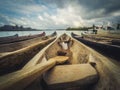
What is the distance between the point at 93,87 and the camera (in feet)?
5.80

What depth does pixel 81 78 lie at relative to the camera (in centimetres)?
172

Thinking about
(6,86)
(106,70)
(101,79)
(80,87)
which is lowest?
(80,87)

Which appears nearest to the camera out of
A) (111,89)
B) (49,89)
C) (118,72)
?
(111,89)

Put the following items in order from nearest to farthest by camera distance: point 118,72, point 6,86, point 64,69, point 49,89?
point 6,86 < point 118,72 < point 49,89 < point 64,69

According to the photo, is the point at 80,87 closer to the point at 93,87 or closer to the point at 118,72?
the point at 93,87

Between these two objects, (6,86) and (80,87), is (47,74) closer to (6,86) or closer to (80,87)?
(80,87)

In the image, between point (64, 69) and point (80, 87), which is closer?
point (80, 87)

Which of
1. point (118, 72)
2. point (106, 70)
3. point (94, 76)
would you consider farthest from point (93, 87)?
point (118, 72)

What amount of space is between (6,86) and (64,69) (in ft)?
4.21

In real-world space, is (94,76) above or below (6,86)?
below

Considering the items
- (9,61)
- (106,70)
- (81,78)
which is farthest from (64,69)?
(9,61)

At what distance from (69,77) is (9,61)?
1.27 m

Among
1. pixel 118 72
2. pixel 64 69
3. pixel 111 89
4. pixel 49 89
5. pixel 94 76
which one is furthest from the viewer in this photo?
pixel 64 69

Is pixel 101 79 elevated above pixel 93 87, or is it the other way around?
pixel 101 79
